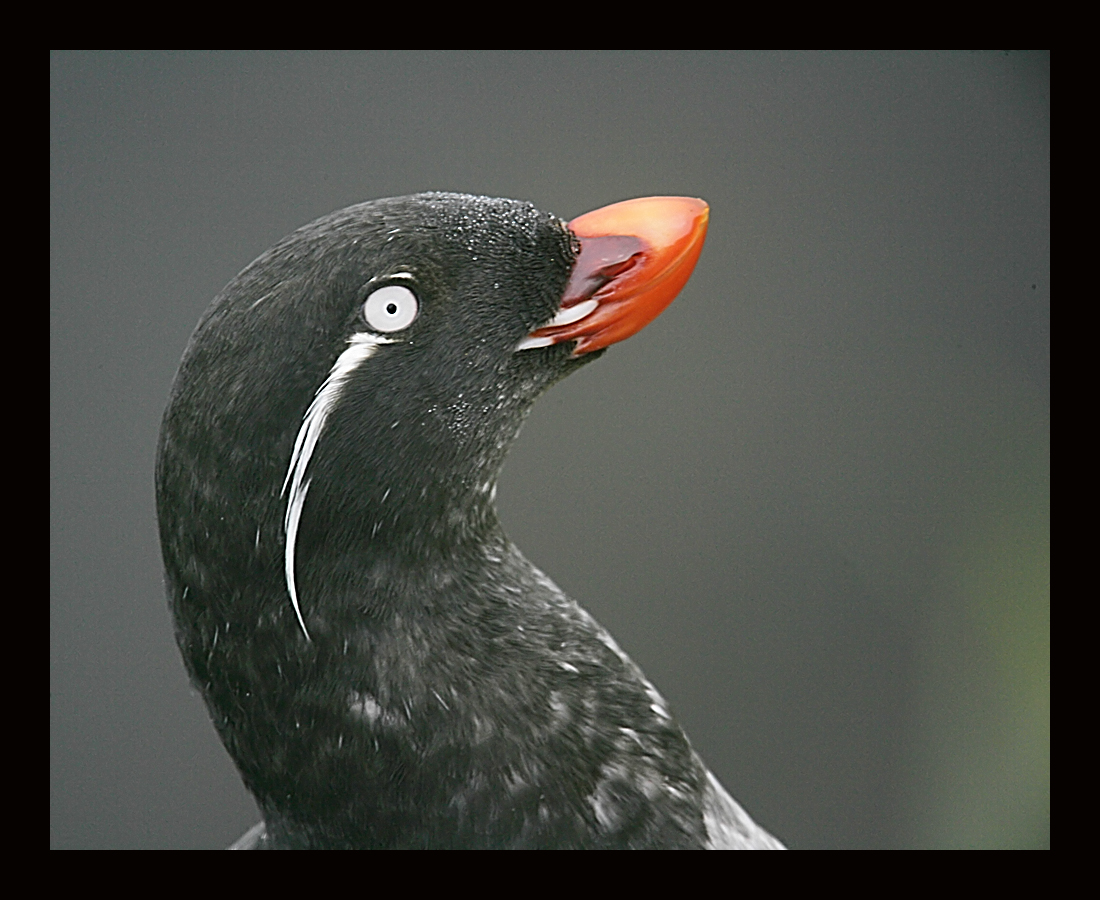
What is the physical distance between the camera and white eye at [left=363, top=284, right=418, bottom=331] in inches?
41.1

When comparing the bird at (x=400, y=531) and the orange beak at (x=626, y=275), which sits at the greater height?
the orange beak at (x=626, y=275)

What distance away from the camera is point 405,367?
107cm

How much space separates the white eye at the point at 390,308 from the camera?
1.04 m

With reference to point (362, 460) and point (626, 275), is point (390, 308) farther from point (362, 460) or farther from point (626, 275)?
point (626, 275)

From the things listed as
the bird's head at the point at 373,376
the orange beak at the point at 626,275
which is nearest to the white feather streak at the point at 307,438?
the bird's head at the point at 373,376

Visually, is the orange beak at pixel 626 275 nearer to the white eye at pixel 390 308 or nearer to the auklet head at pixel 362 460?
the auklet head at pixel 362 460

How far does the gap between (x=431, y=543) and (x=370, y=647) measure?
12 centimetres

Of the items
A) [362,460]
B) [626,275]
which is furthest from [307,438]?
[626,275]

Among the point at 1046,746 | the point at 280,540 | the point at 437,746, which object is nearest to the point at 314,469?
the point at 280,540

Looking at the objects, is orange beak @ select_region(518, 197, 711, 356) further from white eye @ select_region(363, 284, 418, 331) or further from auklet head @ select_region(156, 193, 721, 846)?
white eye @ select_region(363, 284, 418, 331)

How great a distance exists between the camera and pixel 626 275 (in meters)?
1.13

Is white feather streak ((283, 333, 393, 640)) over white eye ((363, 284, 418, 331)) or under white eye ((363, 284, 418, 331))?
under

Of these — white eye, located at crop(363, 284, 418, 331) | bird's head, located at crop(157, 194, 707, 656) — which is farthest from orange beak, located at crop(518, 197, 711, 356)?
white eye, located at crop(363, 284, 418, 331)

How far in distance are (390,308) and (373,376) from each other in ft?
0.23
